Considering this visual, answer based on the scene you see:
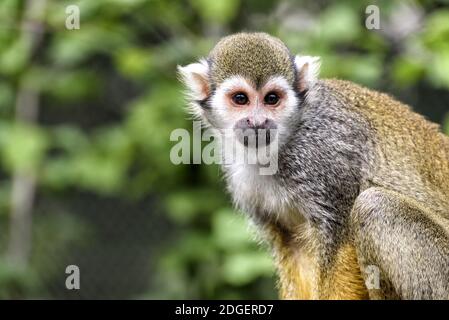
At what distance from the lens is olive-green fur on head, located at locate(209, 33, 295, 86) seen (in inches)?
225

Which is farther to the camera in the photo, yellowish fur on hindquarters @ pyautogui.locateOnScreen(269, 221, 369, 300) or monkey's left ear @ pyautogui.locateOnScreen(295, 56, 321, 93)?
monkey's left ear @ pyautogui.locateOnScreen(295, 56, 321, 93)

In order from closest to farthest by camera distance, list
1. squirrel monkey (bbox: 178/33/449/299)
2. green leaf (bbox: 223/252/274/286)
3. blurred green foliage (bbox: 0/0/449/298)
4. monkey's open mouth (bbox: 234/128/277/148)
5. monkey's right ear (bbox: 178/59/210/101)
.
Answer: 1. squirrel monkey (bbox: 178/33/449/299)
2. monkey's open mouth (bbox: 234/128/277/148)
3. monkey's right ear (bbox: 178/59/210/101)
4. green leaf (bbox: 223/252/274/286)
5. blurred green foliage (bbox: 0/0/449/298)

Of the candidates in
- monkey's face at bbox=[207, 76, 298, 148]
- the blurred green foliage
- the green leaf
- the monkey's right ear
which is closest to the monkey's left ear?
monkey's face at bbox=[207, 76, 298, 148]

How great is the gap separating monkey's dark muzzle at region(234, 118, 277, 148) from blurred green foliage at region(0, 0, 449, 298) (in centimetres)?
232

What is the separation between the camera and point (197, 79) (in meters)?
6.19

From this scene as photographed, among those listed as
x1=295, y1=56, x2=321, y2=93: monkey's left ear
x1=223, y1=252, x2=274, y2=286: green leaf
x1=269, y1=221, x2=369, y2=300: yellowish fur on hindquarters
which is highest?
x1=295, y1=56, x2=321, y2=93: monkey's left ear

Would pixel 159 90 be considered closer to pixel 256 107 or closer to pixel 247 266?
pixel 247 266

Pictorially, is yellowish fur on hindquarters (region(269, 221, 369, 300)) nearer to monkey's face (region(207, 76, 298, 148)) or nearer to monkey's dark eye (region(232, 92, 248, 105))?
monkey's face (region(207, 76, 298, 148))

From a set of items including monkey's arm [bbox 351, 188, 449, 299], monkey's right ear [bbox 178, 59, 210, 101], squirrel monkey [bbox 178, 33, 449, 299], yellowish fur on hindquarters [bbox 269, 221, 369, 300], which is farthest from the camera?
monkey's right ear [bbox 178, 59, 210, 101]

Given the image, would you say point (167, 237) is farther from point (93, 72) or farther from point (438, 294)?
point (438, 294)

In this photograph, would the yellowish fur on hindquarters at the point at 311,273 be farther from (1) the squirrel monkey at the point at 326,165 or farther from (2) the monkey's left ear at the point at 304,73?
(2) the monkey's left ear at the point at 304,73

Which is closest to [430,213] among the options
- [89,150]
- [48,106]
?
[89,150]

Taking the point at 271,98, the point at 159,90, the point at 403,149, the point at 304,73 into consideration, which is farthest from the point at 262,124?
the point at 159,90

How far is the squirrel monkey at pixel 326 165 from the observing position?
17.7 ft
